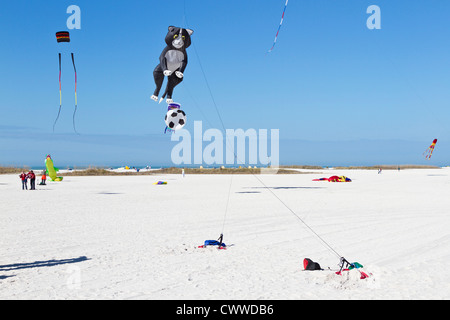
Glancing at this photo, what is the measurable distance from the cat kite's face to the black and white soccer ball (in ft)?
5.65

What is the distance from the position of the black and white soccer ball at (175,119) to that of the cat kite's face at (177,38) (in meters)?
1.72

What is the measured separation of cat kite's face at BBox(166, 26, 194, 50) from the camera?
10154 millimetres

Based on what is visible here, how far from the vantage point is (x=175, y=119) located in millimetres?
10086

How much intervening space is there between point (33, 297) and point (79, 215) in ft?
26.4

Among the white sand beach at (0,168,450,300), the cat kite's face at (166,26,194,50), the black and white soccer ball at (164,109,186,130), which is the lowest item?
the white sand beach at (0,168,450,300)

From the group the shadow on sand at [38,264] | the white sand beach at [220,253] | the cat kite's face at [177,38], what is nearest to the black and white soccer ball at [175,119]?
the cat kite's face at [177,38]

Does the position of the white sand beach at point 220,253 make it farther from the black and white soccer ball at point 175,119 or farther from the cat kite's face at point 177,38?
the cat kite's face at point 177,38

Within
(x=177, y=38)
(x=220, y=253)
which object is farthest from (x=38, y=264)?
(x=177, y=38)

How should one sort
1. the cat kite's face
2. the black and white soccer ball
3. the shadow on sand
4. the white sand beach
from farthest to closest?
the cat kite's face
the black and white soccer ball
the shadow on sand
the white sand beach

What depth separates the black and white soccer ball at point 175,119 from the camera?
10.0 metres

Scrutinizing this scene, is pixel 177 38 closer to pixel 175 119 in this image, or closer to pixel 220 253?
pixel 175 119

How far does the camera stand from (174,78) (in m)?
10.3

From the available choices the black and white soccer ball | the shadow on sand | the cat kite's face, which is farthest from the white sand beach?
the cat kite's face

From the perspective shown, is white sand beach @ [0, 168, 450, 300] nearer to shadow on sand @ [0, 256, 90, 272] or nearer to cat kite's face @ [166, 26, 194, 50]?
shadow on sand @ [0, 256, 90, 272]
